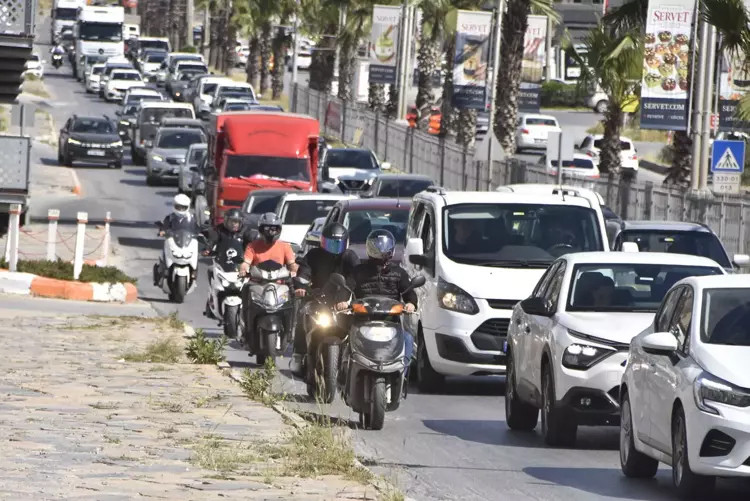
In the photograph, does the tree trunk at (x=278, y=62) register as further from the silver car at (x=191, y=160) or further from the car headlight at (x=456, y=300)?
the car headlight at (x=456, y=300)

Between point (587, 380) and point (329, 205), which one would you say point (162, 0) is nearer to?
point (329, 205)

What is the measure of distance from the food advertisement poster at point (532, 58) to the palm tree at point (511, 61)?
46cm

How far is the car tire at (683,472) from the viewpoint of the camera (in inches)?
430

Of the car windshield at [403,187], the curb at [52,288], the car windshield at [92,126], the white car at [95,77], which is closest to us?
the curb at [52,288]

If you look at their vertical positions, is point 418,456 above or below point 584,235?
below

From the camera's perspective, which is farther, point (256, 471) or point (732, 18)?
point (732, 18)

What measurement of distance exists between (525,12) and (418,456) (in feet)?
108

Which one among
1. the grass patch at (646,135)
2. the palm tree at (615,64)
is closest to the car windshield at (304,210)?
the palm tree at (615,64)

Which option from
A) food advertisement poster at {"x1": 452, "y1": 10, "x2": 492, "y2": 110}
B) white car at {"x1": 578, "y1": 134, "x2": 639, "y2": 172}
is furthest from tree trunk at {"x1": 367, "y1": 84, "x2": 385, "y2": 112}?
food advertisement poster at {"x1": 452, "y1": 10, "x2": 492, "y2": 110}

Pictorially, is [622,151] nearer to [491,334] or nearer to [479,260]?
[479,260]

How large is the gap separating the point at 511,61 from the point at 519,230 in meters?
27.5

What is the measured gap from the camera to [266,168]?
125 feet

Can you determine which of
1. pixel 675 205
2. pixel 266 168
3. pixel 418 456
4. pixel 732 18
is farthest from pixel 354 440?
pixel 266 168

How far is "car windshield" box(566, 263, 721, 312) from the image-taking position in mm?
14633
